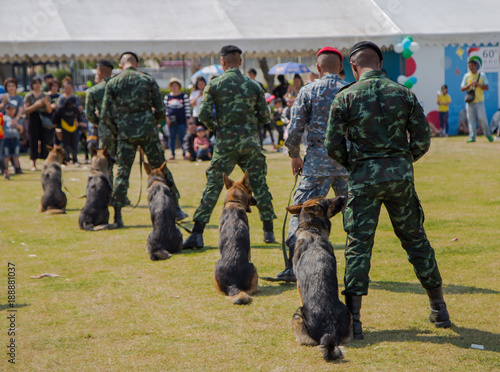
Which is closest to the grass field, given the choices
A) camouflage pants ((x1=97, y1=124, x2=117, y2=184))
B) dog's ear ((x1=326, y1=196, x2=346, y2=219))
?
dog's ear ((x1=326, y1=196, x2=346, y2=219))

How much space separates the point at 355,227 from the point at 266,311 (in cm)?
135

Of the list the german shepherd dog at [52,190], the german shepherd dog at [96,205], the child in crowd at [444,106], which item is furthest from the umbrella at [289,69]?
the german shepherd dog at [96,205]

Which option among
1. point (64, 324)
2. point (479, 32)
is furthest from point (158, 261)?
point (479, 32)

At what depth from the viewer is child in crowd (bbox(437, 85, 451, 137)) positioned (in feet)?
70.9

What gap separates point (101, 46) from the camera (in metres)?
15.7

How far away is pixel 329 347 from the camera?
422cm

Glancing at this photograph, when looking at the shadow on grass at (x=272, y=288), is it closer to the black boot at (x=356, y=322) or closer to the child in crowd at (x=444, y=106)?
the black boot at (x=356, y=322)

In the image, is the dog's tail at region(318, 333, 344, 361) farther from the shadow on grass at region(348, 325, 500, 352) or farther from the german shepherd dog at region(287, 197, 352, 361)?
the shadow on grass at region(348, 325, 500, 352)

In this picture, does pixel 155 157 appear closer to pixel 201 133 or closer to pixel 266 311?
pixel 266 311

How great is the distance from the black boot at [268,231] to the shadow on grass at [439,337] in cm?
327

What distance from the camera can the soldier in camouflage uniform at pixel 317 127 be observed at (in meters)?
5.89

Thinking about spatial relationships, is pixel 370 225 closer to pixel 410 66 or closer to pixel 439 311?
pixel 439 311

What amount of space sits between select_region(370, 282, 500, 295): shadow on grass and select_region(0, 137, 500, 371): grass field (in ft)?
0.03

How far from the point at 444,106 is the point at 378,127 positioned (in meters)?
18.4
